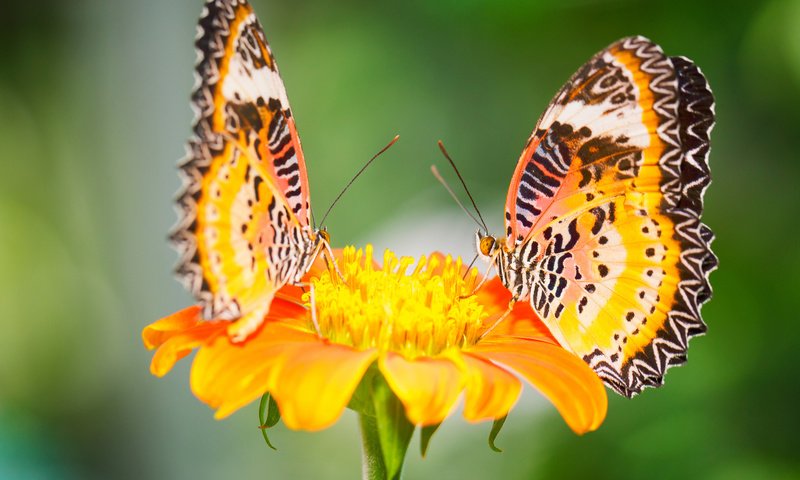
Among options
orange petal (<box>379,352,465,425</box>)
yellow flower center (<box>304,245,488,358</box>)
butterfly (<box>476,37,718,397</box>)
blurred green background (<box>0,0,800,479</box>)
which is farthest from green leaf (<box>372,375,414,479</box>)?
blurred green background (<box>0,0,800,479</box>)

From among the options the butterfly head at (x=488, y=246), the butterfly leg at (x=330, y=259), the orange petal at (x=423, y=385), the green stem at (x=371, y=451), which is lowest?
the green stem at (x=371, y=451)

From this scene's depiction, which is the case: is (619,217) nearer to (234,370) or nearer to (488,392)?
(488,392)

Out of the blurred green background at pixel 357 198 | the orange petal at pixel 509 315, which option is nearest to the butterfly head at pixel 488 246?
the orange petal at pixel 509 315

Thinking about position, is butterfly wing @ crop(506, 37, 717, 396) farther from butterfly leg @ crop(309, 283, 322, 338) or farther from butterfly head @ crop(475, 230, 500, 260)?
butterfly leg @ crop(309, 283, 322, 338)

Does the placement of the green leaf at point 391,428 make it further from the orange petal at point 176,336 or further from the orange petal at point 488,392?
the orange petal at point 176,336

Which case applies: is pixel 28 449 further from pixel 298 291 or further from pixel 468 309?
pixel 468 309

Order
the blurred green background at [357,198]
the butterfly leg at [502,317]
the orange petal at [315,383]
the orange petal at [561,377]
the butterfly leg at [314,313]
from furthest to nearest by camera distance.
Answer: the blurred green background at [357,198], the butterfly leg at [502,317], the butterfly leg at [314,313], the orange petal at [561,377], the orange petal at [315,383]
